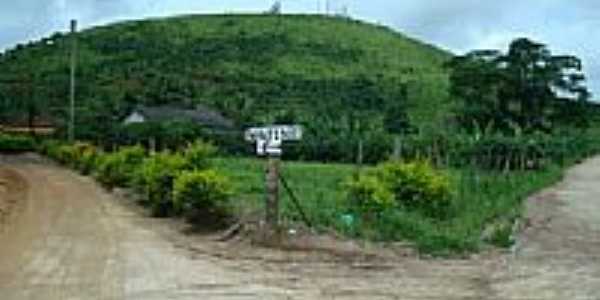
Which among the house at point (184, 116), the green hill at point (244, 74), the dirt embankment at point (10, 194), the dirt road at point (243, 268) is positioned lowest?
the dirt road at point (243, 268)

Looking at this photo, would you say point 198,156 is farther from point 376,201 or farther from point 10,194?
point 10,194

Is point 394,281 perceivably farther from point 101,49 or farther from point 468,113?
point 101,49

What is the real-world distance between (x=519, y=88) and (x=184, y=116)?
30670 millimetres

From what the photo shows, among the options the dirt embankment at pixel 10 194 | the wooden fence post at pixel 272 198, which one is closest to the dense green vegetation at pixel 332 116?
the wooden fence post at pixel 272 198

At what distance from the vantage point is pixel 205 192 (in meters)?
21.8

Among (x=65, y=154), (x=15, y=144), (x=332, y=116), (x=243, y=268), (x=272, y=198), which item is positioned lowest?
(x=243, y=268)

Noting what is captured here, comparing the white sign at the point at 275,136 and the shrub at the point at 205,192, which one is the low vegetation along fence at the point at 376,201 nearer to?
the shrub at the point at 205,192

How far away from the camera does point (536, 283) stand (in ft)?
48.3

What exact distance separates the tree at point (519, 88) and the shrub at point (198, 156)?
28936mm

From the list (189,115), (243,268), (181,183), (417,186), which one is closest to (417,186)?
(417,186)

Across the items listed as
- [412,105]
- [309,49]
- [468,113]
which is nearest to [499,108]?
[468,113]

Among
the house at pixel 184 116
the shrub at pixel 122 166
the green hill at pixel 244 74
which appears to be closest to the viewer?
the shrub at pixel 122 166

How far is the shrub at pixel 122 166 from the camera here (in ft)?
114

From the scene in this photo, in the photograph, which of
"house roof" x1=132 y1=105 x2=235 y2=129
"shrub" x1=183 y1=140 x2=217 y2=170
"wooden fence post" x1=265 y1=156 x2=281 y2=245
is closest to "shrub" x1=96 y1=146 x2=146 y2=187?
"shrub" x1=183 y1=140 x2=217 y2=170
